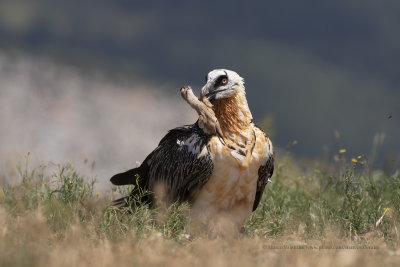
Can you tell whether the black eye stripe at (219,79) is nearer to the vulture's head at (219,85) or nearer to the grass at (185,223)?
the vulture's head at (219,85)

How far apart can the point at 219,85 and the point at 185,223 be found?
1.65m

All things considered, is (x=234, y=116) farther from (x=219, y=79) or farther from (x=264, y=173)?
(x=264, y=173)

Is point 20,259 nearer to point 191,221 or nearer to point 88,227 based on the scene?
point 88,227

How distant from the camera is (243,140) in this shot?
7.32m

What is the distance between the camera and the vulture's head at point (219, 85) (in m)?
7.43

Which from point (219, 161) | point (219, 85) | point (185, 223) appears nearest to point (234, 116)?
point (219, 85)

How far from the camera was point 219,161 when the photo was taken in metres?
7.14

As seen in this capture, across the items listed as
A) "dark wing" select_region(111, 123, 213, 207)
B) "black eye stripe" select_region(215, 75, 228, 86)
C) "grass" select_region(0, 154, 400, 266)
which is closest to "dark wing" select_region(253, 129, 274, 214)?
"grass" select_region(0, 154, 400, 266)

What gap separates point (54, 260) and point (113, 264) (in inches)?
18.6

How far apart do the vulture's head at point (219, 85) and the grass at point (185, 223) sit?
1351 mm

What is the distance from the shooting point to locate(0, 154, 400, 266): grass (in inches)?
201

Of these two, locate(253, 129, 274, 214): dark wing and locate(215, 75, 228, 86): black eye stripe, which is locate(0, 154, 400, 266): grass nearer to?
locate(253, 129, 274, 214): dark wing

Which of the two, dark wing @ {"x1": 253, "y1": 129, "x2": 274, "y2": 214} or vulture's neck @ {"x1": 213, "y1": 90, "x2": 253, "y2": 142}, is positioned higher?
vulture's neck @ {"x1": 213, "y1": 90, "x2": 253, "y2": 142}

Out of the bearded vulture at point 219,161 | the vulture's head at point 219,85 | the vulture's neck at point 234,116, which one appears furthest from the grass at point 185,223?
the vulture's head at point 219,85
